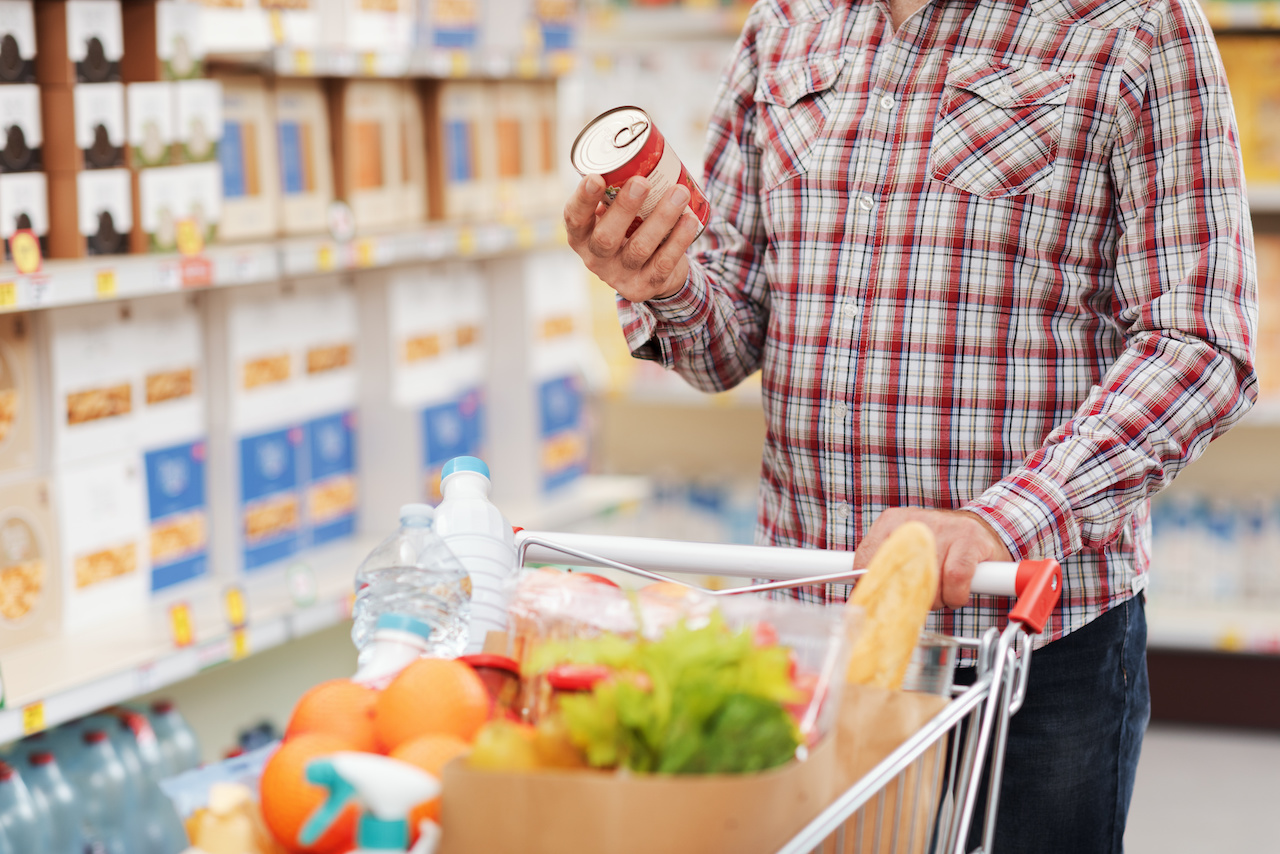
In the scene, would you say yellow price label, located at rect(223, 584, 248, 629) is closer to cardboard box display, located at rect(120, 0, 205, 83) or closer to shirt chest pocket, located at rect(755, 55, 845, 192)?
cardboard box display, located at rect(120, 0, 205, 83)

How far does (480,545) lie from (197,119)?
158 cm

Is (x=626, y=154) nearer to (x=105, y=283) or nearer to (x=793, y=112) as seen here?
(x=793, y=112)

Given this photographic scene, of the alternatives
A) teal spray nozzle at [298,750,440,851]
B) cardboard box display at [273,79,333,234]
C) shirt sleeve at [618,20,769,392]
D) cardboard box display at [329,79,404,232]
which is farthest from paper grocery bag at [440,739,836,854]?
cardboard box display at [329,79,404,232]

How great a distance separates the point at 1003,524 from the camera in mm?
1244

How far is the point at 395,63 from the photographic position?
2.93 metres

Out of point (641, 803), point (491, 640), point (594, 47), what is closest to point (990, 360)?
point (491, 640)

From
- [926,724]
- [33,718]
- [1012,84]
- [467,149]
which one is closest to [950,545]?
[926,724]

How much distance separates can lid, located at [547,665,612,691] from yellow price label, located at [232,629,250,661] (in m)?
1.81

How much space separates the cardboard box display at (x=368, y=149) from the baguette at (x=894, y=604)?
2.20 meters

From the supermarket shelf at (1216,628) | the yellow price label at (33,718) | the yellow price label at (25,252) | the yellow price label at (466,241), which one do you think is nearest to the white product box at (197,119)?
the yellow price label at (25,252)

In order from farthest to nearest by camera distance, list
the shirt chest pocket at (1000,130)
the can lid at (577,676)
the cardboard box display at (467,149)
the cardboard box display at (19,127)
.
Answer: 1. the cardboard box display at (467,149)
2. the cardboard box display at (19,127)
3. the shirt chest pocket at (1000,130)
4. the can lid at (577,676)

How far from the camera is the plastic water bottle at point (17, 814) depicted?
2.23 metres

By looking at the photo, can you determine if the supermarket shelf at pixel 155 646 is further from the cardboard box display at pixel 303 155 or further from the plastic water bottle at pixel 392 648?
the plastic water bottle at pixel 392 648

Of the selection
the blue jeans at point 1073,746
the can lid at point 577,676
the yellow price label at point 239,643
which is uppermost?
the can lid at point 577,676
